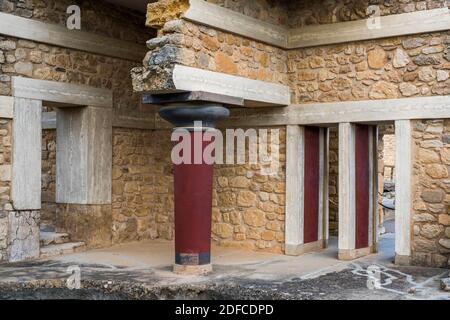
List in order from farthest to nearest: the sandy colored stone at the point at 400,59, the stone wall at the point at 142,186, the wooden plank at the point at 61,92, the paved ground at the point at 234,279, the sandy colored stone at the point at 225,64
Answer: the stone wall at the point at 142,186 → the wooden plank at the point at 61,92 → the sandy colored stone at the point at 400,59 → the sandy colored stone at the point at 225,64 → the paved ground at the point at 234,279

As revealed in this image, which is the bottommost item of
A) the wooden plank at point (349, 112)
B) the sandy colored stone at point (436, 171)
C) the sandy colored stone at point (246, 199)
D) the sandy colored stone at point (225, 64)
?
the sandy colored stone at point (246, 199)

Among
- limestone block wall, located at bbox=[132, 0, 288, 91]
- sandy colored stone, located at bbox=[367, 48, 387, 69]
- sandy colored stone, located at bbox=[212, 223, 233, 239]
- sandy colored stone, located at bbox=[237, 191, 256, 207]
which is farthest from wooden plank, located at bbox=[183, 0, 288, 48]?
sandy colored stone, located at bbox=[212, 223, 233, 239]

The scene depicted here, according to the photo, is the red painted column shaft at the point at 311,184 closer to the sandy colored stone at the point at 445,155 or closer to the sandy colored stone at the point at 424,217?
the sandy colored stone at the point at 424,217

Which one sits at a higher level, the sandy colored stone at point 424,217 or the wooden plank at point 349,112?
the wooden plank at point 349,112

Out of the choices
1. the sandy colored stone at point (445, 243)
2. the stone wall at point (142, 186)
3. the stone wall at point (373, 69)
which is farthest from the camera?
the stone wall at point (142, 186)

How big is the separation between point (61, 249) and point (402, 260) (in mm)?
4666

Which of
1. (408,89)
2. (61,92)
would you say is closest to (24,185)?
(61,92)

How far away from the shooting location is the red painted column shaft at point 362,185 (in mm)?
8719

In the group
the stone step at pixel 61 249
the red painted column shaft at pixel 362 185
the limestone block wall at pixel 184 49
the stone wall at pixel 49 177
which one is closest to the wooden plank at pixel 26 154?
the stone step at pixel 61 249

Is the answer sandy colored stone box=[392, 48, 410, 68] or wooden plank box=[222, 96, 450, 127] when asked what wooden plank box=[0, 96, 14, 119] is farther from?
sandy colored stone box=[392, 48, 410, 68]

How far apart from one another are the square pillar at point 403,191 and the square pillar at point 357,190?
69 cm

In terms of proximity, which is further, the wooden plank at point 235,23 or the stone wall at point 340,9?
the stone wall at point 340,9

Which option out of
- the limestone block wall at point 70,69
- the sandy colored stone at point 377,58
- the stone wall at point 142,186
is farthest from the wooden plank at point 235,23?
the stone wall at point 142,186

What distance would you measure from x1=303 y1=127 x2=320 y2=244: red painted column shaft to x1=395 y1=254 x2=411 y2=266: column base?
1.45m
